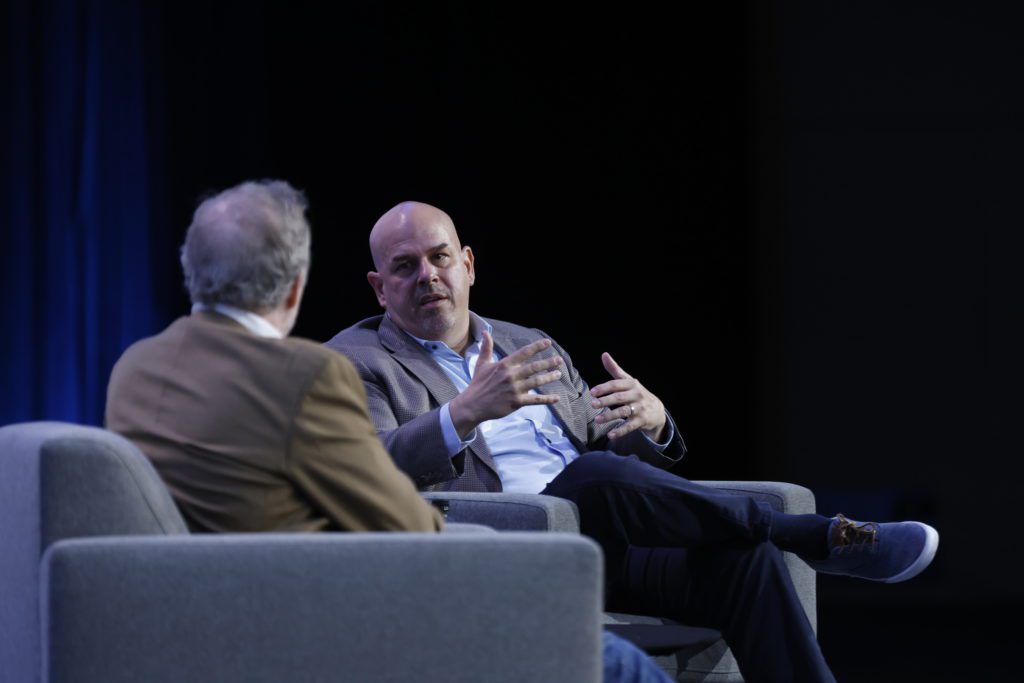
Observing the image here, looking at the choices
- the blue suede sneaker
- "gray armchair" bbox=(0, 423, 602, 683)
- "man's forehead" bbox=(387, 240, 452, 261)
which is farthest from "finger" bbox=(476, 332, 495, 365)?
"gray armchair" bbox=(0, 423, 602, 683)

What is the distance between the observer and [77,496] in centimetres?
166

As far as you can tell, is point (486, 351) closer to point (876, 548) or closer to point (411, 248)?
point (411, 248)

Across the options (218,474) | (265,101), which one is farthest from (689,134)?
(218,474)

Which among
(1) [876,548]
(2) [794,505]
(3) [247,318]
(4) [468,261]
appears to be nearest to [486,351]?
(4) [468,261]

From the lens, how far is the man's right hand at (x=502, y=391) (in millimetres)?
2750

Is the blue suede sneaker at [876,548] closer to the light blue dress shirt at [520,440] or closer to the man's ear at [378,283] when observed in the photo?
the light blue dress shirt at [520,440]

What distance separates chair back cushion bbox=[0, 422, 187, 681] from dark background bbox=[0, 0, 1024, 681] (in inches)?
112

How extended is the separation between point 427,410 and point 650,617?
29.1 inches

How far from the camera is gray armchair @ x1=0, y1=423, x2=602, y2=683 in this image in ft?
5.14

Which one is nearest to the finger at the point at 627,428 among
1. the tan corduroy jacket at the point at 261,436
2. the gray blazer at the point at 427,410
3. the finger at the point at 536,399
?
the gray blazer at the point at 427,410

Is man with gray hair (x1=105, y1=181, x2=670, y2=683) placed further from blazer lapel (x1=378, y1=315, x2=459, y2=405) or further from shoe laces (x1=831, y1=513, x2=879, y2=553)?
blazer lapel (x1=378, y1=315, x2=459, y2=405)

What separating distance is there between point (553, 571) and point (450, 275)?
1.74m

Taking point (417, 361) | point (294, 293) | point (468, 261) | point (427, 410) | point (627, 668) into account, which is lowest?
point (627, 668)

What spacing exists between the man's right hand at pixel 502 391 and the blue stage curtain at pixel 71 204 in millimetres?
2113
